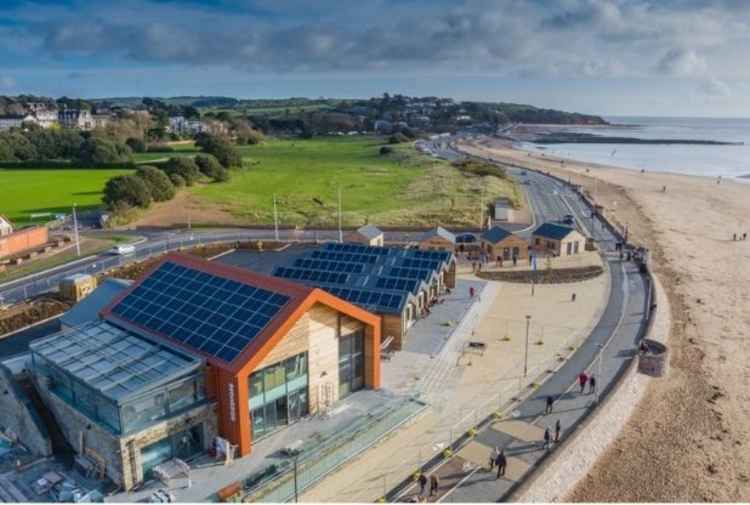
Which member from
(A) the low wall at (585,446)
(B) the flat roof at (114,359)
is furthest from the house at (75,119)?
(A) the low wall at (585,446)

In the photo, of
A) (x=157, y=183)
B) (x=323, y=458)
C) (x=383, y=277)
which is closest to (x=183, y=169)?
(x=157, y=183)

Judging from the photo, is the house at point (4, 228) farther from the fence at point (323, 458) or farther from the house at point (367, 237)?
the fence at point (323, 458)

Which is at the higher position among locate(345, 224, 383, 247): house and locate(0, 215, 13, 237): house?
locate(0, 215, 13, 237): house

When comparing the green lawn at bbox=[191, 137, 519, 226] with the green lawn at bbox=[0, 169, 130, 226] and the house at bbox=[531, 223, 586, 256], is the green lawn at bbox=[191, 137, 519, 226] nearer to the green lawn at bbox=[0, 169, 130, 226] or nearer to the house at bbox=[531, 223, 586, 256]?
the house at bbox=[531, 223, 586, 256]

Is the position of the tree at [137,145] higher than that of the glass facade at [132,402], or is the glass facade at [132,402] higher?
the tree at [137,145]

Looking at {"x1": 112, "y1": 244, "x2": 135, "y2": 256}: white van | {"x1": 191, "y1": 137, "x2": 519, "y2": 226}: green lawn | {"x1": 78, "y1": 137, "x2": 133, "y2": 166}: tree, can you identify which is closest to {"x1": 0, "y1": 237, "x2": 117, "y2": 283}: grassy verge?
{"x1": 112, "y1": 244, "x2": 135, "y2": 256}: white van

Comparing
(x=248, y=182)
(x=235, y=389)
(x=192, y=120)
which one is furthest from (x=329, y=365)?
(x=192, y=120)

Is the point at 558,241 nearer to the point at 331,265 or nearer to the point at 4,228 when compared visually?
the point at 331,265
